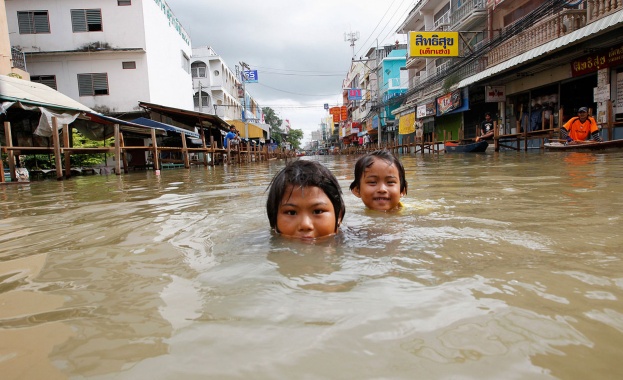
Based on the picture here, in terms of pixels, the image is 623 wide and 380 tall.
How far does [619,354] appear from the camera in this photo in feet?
3.00

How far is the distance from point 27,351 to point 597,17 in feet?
47.8

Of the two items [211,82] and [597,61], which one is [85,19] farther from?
[597,61]

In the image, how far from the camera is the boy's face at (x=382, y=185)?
3365 mm

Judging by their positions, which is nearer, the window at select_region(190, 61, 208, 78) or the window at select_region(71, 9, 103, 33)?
the window at select_region(71, 9, 103, 33)

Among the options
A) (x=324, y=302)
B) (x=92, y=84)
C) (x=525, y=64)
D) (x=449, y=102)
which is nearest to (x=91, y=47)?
(x=92, y=84)

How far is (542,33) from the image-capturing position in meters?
13.8

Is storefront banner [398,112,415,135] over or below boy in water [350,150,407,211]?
over

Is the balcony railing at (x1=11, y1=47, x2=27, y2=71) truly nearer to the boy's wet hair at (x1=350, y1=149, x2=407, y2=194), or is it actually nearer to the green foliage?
the green foliage

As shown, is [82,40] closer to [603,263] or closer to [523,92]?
[523,92]

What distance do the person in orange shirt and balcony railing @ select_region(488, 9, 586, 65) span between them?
3.45 m

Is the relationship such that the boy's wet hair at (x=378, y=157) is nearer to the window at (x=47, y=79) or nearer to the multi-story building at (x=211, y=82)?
the window at (x=47, y=79)

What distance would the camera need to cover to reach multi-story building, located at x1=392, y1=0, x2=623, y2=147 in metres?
Answer: 11.6

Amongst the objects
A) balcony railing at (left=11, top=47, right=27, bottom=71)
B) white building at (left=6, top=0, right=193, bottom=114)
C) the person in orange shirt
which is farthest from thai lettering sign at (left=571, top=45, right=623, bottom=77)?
balcony railing at (left=11, top=47, right=27, bottom=71)

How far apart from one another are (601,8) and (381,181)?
11.9 m
